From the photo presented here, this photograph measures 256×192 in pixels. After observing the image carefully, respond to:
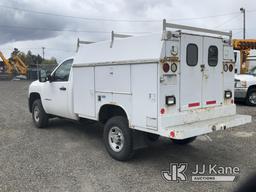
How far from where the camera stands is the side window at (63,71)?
7036 millimetres

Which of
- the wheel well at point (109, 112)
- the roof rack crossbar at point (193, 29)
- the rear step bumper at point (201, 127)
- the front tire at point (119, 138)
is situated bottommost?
the front tire at point (119, 138)

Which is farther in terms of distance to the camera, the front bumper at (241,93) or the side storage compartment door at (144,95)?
the front bumper at (241,93)

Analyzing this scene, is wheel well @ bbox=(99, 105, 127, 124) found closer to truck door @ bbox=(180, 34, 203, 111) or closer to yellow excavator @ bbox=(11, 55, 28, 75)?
truck door @ bbox=(180, 34, 203, 111)

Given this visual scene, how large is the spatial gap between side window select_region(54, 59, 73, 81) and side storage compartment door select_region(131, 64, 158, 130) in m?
2.54

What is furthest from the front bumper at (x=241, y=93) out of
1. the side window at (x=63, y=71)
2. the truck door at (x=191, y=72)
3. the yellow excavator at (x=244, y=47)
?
the side window at (x=63, y=71)

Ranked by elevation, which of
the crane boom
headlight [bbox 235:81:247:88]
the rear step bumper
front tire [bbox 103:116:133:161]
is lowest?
front tire [bbox 103:116:133:161]

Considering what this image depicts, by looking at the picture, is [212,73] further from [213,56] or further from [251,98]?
[251,98]

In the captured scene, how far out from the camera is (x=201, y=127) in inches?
187

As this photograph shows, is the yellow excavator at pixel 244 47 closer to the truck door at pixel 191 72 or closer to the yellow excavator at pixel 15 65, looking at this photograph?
the truck door at pixel 191 72

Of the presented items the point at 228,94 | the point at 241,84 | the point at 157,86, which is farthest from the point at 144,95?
the point at 241,84

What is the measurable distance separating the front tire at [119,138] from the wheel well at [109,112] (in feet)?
0.64

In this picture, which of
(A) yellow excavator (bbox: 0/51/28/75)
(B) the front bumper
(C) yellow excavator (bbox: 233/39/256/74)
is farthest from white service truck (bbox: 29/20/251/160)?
(A) yellow excavator (bbox: 0/51/28/75)

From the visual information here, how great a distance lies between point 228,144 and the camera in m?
6.54

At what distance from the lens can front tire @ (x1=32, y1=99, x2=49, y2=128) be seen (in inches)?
320
